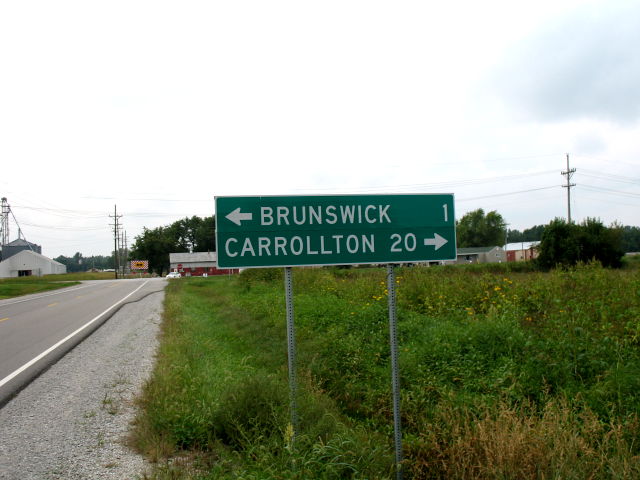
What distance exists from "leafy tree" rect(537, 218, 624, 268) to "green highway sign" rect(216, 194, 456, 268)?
3480cm

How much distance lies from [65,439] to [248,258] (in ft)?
9.23

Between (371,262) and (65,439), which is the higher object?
(371,262)

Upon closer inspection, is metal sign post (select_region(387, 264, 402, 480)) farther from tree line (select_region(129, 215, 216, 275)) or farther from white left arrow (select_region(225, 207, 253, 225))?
tree line (select_region(129, 215, 216, 275))

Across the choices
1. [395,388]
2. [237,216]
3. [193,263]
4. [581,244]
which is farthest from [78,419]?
[193,263]

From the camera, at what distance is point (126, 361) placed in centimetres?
814

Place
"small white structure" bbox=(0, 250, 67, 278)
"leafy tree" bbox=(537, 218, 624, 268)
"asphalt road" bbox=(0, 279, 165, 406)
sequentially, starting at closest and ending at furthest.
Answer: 1. "asphalt road" bbox=(0, 279, 165, 406)
2. "leafy tree" bbox=(537, 218, 624, 268)
3. "small white structure" bbox=(0, 250, 67, 278)

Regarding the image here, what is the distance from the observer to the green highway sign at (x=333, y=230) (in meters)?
3.57

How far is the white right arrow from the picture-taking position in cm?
384

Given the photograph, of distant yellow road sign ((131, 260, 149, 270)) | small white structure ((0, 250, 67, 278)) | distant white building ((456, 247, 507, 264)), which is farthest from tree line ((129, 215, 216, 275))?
distant white building ((456, 247, 507, 264))

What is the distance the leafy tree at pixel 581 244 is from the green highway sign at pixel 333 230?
114ft

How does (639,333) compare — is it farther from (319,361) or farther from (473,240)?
(473,240)

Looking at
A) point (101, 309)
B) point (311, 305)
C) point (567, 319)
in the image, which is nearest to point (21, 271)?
point (101, 309)

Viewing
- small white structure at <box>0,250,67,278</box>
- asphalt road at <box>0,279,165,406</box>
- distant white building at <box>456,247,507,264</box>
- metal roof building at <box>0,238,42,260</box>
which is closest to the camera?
asphalt road at <box>0,279,165,406</box>

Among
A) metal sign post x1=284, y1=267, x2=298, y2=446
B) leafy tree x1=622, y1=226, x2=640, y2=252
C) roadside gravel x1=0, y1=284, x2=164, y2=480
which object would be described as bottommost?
roadside gravel x1=0, y1=284, x2=164, y2=480
